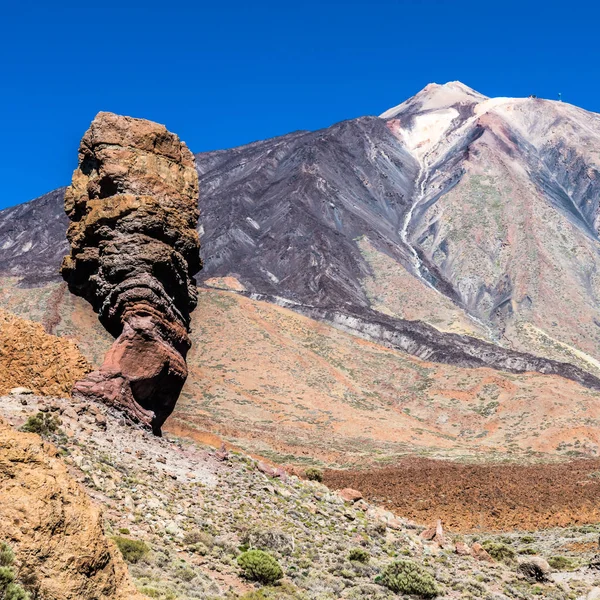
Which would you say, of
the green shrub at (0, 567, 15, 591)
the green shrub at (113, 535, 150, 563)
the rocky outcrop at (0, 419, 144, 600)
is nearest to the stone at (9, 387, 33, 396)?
the green shrub at (113, 535, 150, 563)

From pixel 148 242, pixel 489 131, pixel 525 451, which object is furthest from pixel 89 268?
pixel 489 131

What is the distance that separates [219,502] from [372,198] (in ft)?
489

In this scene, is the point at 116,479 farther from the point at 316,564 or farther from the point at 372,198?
the point at 372,198

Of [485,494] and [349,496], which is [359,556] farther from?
[485,494]

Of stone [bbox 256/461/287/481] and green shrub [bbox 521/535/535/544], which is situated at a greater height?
green shrub [bbox 521/535/535/544]

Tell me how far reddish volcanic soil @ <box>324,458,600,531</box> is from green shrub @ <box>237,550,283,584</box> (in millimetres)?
14900

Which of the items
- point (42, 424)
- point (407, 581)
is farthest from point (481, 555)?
point (42, 424)

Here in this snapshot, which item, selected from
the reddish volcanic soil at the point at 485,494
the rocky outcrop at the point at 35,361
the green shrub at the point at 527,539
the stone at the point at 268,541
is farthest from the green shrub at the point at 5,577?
the reddish volcanic soil at the point at 485,494

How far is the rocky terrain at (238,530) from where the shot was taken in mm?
11047

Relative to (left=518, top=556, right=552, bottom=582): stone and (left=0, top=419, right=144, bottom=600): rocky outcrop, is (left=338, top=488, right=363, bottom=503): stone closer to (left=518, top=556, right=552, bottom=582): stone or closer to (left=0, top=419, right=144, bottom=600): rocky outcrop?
(left=518, top=556, right=552, bottom=582): stone

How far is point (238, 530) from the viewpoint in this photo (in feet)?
43.0

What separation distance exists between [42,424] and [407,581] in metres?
7.89

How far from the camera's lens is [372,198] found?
15900 cm

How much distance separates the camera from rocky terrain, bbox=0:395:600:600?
1105 cm
